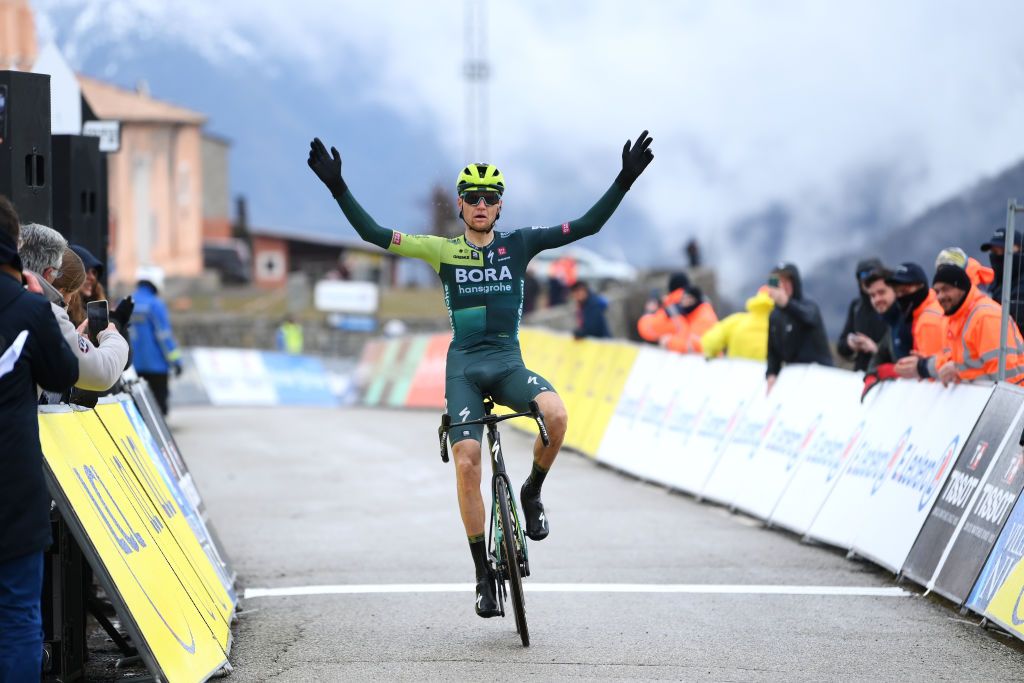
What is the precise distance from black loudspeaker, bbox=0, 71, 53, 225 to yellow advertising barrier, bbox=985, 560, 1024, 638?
17.5 ft

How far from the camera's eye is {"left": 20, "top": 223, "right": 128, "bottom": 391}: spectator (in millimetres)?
5457

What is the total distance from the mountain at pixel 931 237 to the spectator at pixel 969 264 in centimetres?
2091

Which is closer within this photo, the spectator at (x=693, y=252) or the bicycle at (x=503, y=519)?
the bicycle at (x=503, y=519)

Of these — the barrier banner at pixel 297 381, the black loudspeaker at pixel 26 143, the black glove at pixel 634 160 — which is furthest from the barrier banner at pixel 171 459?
the barrier banner at pixel 297 381

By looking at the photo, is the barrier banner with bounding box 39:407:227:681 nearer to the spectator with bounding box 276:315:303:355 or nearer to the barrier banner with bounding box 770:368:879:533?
the barrier banner with bounding box 770:368:879:533

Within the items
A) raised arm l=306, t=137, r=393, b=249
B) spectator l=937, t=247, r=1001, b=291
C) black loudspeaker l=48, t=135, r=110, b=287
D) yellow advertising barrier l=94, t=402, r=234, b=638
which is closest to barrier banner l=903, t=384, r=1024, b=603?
spectator l=937, t=247, r=1001, b=291

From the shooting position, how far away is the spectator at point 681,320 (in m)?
16.7

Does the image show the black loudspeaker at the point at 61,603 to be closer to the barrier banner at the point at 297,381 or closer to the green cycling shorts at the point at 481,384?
the green cycling shorts at the point at 481,384

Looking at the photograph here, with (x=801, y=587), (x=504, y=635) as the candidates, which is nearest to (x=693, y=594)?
(x=801, y=587)

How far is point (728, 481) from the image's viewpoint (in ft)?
44.5

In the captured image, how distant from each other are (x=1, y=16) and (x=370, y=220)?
203 ft

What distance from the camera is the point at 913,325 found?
10883mm

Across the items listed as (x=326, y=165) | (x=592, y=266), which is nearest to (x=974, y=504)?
(x=326, y=165)

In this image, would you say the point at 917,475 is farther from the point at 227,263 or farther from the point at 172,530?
the point at 227,263
